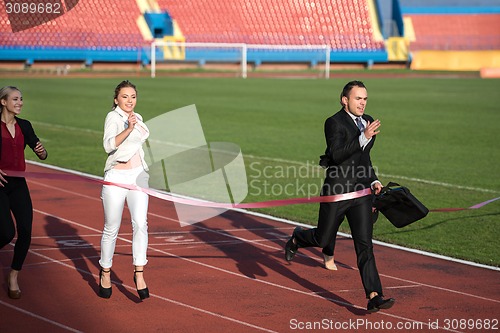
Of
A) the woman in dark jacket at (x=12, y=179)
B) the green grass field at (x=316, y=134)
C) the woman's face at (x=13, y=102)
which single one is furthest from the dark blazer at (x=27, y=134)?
the green grass field at (x=316, y=134)

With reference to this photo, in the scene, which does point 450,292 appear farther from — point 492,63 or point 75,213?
point 492,63

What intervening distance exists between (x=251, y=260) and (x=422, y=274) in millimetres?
1876

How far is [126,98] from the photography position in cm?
812

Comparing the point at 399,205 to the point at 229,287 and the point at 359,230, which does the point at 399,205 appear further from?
the point at 229,287

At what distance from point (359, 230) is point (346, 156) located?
0.65 m

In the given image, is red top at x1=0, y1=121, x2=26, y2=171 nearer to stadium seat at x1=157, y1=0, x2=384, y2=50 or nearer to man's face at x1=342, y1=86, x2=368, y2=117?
man's face at x1=342, y1=86, x2=368, y2=117

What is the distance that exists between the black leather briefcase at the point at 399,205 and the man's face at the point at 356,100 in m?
0.72

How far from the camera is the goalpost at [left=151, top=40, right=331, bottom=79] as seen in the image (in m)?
60.1

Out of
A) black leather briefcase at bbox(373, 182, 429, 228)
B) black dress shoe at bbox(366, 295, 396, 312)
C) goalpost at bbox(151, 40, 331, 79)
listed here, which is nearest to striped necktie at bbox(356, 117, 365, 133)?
black leather briefcase at bbox(373, 182, 429, 228)

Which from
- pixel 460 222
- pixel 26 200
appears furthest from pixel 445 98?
pixel 26 200

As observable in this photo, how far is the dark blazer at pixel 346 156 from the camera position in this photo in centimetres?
816

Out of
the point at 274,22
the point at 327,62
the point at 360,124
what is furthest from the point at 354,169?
the point at 274,22

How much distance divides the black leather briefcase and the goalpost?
5040 centimetres

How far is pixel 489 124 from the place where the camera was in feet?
88.0
